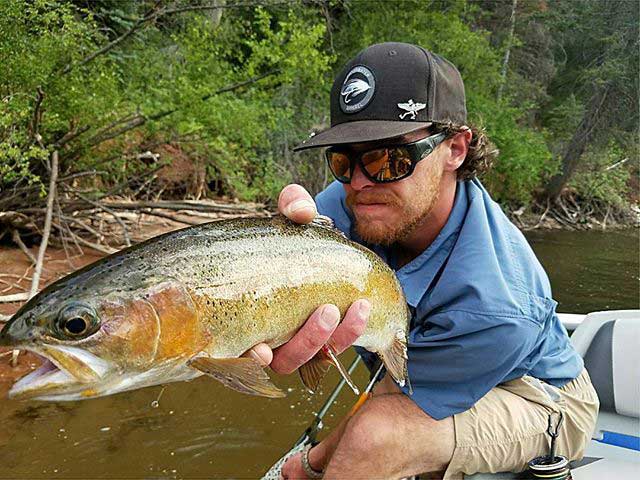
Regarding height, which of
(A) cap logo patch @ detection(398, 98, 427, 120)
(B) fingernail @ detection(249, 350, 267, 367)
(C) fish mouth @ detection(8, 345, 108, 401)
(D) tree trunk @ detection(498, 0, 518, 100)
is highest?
(D) tree trunk @ detection(498, 0, 518, 100)

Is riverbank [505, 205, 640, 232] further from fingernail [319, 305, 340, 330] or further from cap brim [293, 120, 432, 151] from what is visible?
fingernail [319, 305, 340, 330]

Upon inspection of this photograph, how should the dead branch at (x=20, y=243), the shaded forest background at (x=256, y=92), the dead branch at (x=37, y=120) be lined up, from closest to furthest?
1. the dead branch at (x=37, y=120)
2. the shaded forest background at (x=256, y=92)
3. the dead branch at (x=20, y=243)

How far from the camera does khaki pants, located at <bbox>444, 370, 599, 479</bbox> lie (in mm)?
2586

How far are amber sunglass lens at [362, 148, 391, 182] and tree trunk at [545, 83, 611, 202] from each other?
21.5m

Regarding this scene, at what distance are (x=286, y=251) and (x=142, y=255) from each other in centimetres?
50

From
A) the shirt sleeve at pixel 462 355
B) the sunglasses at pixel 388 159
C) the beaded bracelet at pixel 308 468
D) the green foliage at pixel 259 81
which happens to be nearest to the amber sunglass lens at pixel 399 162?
the sunglasses at pixel 388 159

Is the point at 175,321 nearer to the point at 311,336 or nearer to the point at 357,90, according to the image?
the point at 311,336

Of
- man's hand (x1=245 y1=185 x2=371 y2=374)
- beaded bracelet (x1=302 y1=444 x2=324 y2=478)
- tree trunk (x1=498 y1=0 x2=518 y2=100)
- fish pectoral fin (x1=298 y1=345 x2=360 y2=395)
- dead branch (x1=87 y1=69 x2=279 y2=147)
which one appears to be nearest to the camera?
man's hand (x1=245 y1=185 x2=371 y2=374)

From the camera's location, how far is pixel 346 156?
2.56 metres

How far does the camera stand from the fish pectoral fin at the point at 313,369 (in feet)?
7.46

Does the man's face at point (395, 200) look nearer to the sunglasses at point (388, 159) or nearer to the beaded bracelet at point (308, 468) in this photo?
the sunglasses at point (388, 159)

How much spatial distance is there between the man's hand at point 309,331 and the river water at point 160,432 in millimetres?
1531

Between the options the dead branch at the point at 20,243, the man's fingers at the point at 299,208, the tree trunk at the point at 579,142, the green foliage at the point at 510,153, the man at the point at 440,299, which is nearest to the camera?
the man's fingers at the point at 299,208

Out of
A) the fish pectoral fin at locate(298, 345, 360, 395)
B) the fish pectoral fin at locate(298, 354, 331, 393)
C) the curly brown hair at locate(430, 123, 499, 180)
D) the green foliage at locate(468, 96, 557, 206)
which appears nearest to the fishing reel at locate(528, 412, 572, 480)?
the fish pectoral fin at locate(298, 345, 360, 395)
